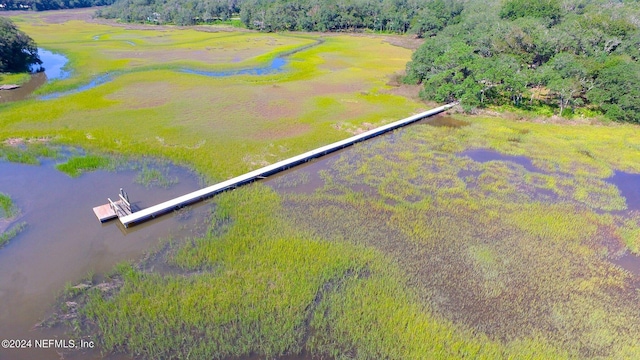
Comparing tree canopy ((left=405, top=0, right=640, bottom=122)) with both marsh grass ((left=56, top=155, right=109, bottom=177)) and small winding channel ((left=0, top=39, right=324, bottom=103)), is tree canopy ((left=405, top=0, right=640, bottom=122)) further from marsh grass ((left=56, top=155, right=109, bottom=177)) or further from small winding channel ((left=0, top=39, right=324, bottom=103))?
marsh grass ((left=56, top=155, right=109, bottom=177))

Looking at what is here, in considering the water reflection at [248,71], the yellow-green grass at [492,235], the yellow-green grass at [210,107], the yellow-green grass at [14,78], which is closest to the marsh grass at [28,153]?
the yellow-green grass at [210,107]

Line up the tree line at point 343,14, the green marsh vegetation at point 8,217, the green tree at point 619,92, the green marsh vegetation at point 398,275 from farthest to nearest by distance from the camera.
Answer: the tree line at point 343,14
the green tree at point 619,92
the green marsh vegetation at point 8,217
the green marsh vegetation at point 398,275

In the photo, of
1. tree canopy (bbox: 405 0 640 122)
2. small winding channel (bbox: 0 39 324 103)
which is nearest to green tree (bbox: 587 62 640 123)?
tree canopy (bbox: 405 0 640 122)

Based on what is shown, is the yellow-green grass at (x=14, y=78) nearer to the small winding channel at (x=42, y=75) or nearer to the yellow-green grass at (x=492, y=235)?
the small winding channel at (x=42, y=75)

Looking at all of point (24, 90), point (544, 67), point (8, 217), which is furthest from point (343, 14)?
point (8, 217)

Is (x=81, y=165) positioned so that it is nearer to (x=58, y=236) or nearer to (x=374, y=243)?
(x=58, y=236)

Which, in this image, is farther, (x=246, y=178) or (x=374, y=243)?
(x=246, y=178)
